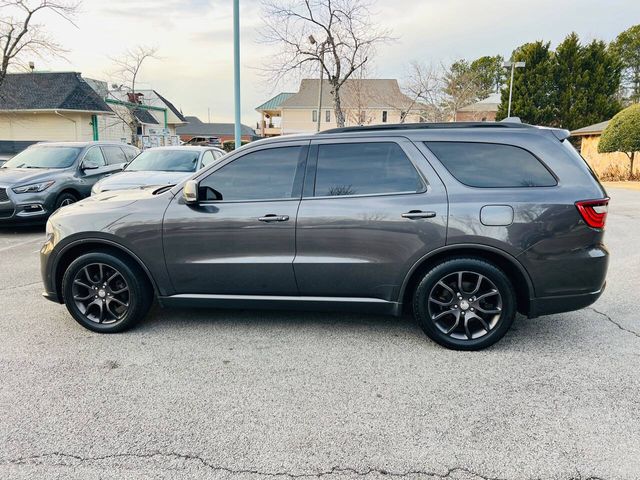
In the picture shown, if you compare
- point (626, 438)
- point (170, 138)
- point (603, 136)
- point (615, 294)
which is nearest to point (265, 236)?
point (626, 438)

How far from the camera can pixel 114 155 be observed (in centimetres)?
1122

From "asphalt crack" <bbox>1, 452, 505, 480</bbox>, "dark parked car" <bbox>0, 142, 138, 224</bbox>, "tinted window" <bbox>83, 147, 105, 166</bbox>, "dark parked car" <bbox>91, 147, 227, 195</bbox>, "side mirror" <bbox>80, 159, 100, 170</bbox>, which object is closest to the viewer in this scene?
"asphalt crack" <bbox>1, 452, 505, 480</bbox>

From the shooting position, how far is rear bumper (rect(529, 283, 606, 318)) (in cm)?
359

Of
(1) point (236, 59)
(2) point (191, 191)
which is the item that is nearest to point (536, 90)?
(1) point (236, 59)

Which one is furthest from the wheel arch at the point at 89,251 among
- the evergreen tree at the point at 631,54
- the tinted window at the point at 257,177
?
the evergreen tree at the point at 631,54

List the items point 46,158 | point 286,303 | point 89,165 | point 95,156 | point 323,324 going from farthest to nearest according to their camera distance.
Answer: point 95,156 → point 89,165 → point 46,158 → point 323,324 → point 286,303

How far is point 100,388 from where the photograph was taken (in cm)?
316

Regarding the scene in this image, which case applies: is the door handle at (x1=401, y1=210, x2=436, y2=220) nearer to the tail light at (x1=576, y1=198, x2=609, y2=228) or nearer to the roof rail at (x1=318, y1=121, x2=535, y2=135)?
the roof rail at (x1=318, y1=121, x2=535, y2=135)

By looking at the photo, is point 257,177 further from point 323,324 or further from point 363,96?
point 363,96

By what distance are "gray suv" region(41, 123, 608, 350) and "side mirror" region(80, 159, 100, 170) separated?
6.54 metres

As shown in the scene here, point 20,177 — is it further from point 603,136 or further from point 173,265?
point 603,136

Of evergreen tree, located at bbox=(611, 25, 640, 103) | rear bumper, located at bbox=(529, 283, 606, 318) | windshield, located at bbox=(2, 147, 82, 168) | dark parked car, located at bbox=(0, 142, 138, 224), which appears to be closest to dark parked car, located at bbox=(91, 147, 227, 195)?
dark parked car, located at bbox=(0, 142, 138, 224)

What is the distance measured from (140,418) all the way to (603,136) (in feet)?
78.9

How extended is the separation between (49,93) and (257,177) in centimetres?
3154
